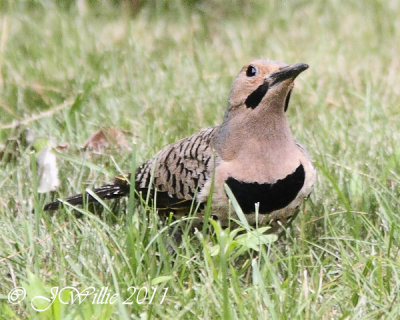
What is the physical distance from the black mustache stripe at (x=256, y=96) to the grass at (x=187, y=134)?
383 mm

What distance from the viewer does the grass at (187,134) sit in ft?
9.07

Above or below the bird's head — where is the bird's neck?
below

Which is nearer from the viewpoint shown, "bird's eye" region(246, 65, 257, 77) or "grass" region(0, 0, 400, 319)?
"grass" region(0, 0, 400, 319)

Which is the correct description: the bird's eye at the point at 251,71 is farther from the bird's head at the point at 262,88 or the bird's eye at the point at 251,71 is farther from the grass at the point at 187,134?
the grass at the point at 187,134

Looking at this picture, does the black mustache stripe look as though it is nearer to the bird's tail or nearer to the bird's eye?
the bird's eye

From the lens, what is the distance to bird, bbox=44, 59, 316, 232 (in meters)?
3.14

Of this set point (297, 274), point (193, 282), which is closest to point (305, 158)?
point (297, 274)

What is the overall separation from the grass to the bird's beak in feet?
1.37

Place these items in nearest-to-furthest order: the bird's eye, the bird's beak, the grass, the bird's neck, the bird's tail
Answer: the grass, the bird's beak, the bird's neck, the bird's eye, the bird's tail

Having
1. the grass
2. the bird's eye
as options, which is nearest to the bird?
the bird's eye

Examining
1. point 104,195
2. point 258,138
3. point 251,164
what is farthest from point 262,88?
point 104,195

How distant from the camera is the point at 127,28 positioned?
613 centimetres

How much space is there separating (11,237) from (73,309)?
31.2 inches

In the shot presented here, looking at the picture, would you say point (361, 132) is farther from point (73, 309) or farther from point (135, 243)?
point (73, 309)
